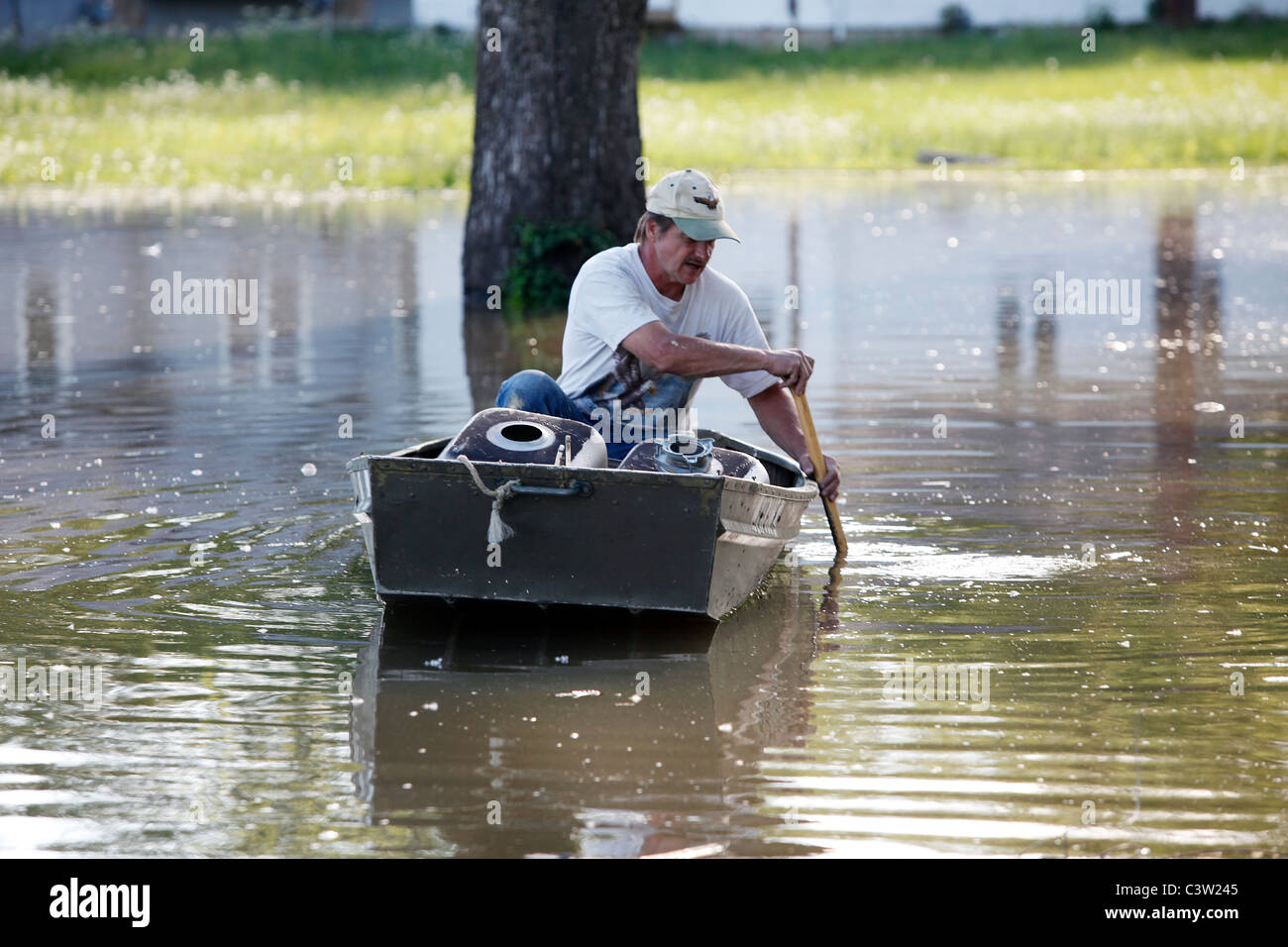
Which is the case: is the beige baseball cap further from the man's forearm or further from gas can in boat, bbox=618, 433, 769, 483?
the man's forearm

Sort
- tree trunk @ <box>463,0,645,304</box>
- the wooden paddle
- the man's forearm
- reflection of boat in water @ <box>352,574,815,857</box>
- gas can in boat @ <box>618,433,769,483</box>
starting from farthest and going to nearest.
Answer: tree trunk @ <box>463,0,645,304</box> → the man's forearm → the wooden paddle → gas can in boat @ <box>618,433,769,483</box> → reflection of boat in water @ <box>352,574,815,857</box>

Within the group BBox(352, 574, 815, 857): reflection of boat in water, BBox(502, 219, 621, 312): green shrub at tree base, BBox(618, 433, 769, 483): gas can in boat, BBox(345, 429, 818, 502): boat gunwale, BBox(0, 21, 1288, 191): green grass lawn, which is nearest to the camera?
BBox(352, 574, 815, 857): reflection of boat in water

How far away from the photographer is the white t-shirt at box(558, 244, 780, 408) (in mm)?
7062

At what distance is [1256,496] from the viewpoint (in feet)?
29.0

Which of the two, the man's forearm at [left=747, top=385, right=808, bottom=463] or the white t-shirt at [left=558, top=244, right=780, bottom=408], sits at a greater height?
the white t-shirt at [left=558, top=244, right=780, bottom=408]

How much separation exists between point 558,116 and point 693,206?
28.9 feet

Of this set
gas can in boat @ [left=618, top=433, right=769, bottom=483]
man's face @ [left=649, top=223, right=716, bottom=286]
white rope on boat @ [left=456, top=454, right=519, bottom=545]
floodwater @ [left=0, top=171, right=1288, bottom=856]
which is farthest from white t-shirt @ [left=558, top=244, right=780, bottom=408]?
white rope on boat @ [left=456, top=454, right=519, bottom=545]

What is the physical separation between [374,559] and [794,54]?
36796mm

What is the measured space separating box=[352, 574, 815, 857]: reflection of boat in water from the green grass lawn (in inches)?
877

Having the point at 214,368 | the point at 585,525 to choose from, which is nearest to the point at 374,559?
the point at 585,525

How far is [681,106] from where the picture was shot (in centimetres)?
3481

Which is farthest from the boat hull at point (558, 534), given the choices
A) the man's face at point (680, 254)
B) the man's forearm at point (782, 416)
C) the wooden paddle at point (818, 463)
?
the man's forearm at point (782, 416)

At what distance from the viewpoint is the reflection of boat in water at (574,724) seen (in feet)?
15.9

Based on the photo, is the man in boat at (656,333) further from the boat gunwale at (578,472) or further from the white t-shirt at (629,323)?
the boat gunwale at (578,472)
